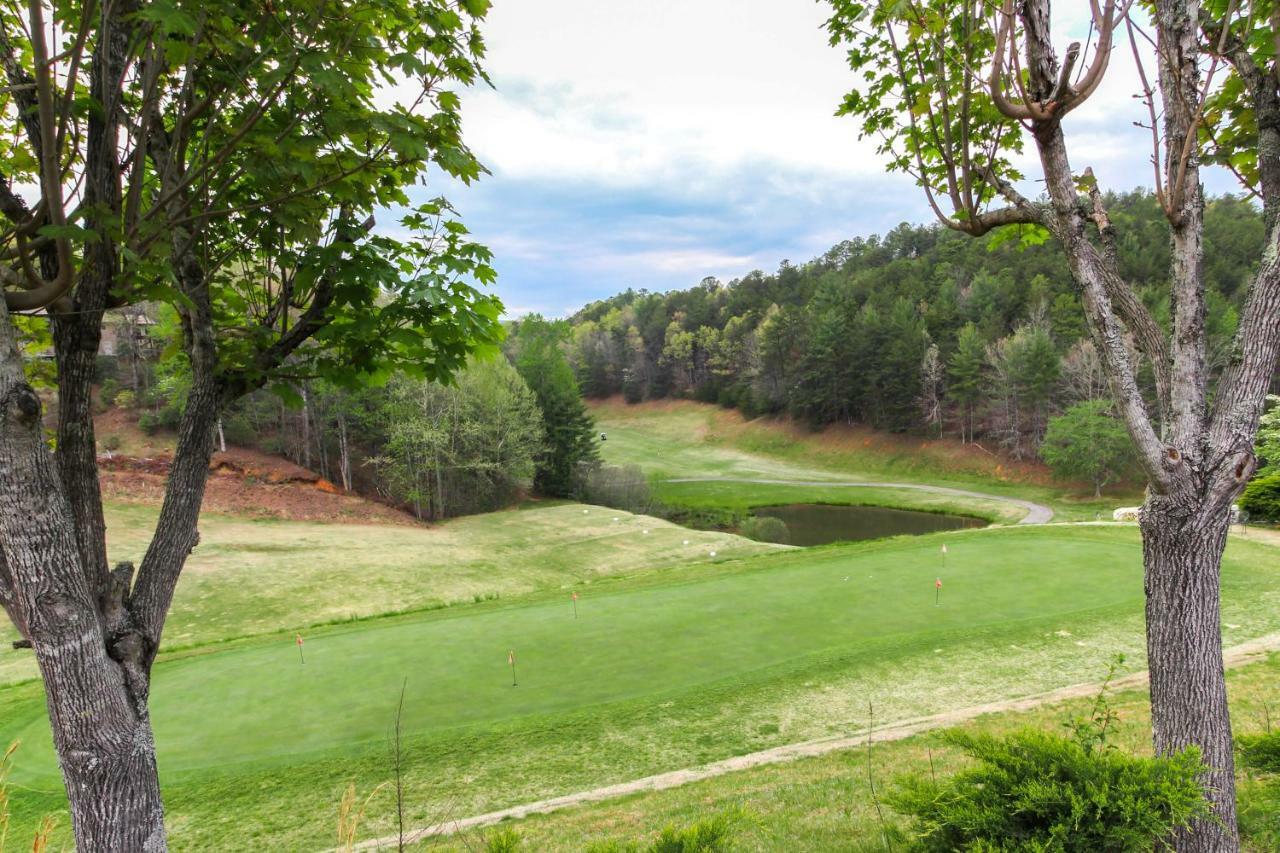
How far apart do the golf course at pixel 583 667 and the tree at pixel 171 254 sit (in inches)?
143

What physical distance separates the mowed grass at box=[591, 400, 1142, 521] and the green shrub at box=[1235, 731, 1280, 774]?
31078mm

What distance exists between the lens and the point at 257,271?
4129 mm

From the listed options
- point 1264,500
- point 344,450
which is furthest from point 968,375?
point 344,450

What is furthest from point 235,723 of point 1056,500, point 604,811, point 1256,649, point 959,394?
point 959,394

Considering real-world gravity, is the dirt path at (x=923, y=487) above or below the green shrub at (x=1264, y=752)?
below

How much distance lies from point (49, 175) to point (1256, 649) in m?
14.1

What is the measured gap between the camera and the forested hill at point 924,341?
43.6 meters

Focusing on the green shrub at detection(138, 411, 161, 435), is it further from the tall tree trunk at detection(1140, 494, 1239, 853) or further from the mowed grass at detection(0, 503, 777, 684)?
the tall tree trunk at detection(1140, 494, 1239, 853)

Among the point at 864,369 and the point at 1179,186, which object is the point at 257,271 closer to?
the point at 1179,186

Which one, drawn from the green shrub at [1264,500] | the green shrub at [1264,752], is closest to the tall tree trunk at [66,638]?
the green shrub at [1264,752]

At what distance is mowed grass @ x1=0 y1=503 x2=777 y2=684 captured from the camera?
16.1 meters

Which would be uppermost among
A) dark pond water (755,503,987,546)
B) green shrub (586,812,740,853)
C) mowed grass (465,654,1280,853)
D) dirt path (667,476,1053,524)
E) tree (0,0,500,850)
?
tree (0,0,500,850)

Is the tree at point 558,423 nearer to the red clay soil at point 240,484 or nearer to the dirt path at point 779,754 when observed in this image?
the red clay soil at point 240,484

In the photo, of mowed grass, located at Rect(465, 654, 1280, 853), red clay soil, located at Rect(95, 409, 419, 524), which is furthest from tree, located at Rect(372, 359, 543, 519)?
mowed grass, located at Rect(465, 654, 1280, 853)
